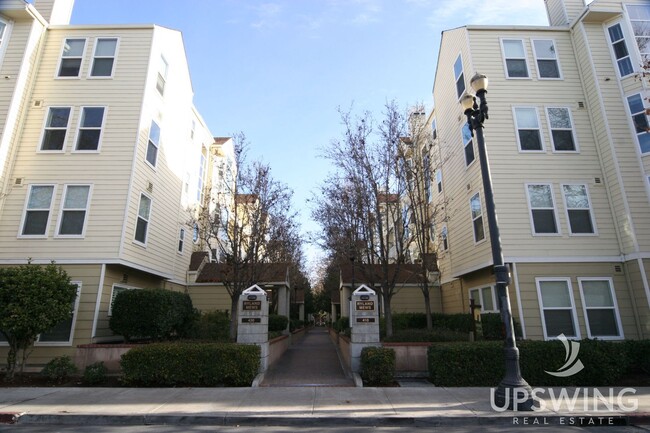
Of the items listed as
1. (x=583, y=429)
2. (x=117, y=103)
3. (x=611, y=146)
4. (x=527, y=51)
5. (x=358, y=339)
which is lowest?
(x=583, y=429)

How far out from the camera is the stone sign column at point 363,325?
11000mm

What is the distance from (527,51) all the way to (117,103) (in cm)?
1621

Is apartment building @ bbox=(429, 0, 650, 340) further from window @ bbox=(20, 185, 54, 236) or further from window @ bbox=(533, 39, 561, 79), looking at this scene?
window @ bbox=(20, 185, 54, 236)

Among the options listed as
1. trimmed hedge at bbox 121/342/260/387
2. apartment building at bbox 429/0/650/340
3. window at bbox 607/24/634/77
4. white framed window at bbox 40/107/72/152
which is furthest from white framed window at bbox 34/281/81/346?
window at bbox 607/24/634/77

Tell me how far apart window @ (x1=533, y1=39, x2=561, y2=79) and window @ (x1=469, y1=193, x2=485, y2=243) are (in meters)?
5.64

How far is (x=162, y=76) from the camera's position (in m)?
16.1

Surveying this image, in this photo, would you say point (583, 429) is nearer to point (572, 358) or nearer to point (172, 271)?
point (572, 358)

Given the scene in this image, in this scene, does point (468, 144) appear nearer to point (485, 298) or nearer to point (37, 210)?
point (485, 298)

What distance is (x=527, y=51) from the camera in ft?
51.7

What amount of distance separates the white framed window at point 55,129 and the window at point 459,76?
15.5 m

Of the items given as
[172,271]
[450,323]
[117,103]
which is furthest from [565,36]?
[172,271]

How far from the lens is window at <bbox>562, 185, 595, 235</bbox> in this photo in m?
13.6

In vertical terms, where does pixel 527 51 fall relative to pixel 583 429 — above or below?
above

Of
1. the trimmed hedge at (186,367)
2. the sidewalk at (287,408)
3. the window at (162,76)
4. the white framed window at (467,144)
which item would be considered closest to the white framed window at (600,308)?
the sidewalk at (287,408)
